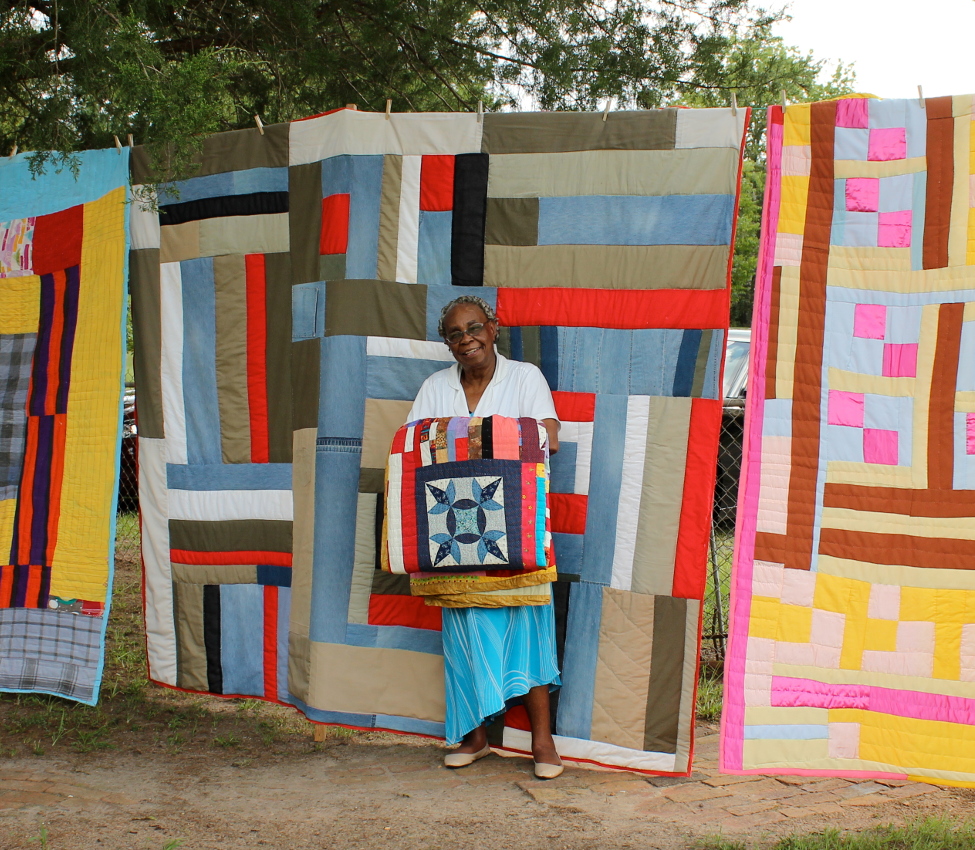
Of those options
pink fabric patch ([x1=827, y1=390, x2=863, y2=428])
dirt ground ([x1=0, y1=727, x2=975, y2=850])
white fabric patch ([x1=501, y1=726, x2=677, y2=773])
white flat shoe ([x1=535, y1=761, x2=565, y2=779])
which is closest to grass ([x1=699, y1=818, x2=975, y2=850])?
dirt ground ([x1=0, y1=727, x2=975, y2=850])

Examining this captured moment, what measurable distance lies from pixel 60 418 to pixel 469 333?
189 cm

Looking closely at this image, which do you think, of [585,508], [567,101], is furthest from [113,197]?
[585,508]

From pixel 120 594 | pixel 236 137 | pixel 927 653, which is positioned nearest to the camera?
pixel 927 653

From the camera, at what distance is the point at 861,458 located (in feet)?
8.81

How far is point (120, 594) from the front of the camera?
5.28 metres

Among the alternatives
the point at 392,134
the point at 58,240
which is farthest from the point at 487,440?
the point at 58,240

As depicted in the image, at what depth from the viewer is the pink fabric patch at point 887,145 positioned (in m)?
2.66

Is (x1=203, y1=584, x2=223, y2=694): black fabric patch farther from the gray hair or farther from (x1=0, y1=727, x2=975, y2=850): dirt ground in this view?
the gray hair

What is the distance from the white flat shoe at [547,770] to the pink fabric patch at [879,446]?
1338 millimetres

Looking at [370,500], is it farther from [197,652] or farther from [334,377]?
[197,652]

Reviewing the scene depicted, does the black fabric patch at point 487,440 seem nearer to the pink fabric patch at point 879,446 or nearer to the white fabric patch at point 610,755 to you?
the white fabric patch at point 610,755

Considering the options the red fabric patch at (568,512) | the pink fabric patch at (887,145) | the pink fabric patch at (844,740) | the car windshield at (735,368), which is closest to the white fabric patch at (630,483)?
the red fabric patch at (568,512)

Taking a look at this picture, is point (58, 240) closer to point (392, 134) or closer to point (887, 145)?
point (392, 134)

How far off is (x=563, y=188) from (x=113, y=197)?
1835mm
